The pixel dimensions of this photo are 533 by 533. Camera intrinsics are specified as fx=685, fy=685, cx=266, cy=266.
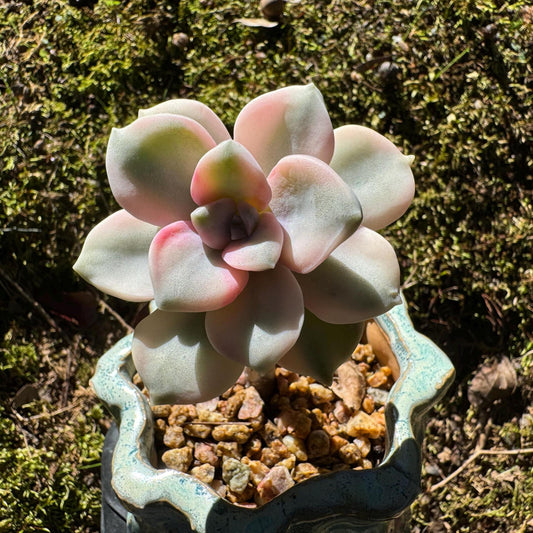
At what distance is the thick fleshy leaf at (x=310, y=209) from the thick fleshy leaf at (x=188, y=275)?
5 cm

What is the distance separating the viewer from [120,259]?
570 mm

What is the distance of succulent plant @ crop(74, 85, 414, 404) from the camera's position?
510mm

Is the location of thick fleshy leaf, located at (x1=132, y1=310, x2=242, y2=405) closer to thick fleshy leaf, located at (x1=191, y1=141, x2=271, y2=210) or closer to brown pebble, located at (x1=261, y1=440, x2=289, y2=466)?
thick fleshy leaf, located at (x1=191, y1=141, x2=271, y2=210)

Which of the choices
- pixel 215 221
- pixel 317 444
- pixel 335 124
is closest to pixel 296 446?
pixel 317 444

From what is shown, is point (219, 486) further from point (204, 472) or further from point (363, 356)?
point (363, 356)

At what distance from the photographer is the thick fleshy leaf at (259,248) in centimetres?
51

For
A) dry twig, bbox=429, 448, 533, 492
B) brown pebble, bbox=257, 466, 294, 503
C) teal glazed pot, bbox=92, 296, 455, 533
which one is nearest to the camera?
teal glazed pot, bbox=92, 296, 455, 533

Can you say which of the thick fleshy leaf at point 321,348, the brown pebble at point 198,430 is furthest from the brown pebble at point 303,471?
the thick fleshy leaf at point 321,348

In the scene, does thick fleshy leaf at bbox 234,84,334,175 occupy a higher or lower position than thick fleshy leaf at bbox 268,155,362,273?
higher

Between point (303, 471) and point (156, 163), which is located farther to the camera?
point (303, 471)

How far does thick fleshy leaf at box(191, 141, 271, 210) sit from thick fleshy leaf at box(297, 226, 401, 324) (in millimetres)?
75

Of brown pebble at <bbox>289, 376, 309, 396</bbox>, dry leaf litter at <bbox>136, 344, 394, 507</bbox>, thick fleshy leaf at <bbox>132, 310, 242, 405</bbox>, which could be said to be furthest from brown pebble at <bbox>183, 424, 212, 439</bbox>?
thick fleshy leaf at <bbox>132, 310, 242, 405</bbox>

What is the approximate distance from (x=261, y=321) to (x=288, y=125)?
0.16 meters

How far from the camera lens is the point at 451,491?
115 cm
